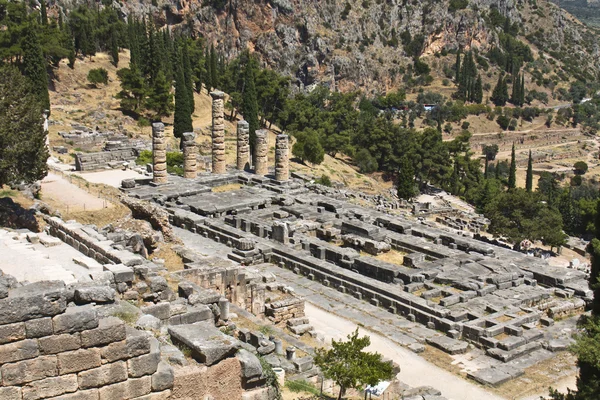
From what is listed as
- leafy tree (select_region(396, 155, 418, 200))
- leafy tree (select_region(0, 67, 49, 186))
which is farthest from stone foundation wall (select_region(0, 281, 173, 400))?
leafy tree (select_region(396, 155, 418, 200))

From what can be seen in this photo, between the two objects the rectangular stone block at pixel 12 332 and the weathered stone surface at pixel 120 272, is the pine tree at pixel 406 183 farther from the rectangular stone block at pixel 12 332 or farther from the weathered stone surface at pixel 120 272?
the rectangular stone block at pixel 12 332

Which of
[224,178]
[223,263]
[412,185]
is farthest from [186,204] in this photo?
[412,185]

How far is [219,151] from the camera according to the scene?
135ft

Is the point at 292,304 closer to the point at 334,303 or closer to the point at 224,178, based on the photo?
the point at 334,303

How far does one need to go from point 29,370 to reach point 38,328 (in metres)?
0.49

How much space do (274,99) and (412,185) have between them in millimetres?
15930

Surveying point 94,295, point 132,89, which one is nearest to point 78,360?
point 94,295

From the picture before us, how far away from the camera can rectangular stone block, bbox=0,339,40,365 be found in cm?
792

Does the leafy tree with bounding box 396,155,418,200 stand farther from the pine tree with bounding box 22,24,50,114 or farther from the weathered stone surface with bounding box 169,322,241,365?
the weathered stone surface with bounding box 169,322,241,365

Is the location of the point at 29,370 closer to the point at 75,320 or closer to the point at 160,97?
Result: the point at 75,320

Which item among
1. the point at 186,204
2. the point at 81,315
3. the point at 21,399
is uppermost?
the point at 81,315

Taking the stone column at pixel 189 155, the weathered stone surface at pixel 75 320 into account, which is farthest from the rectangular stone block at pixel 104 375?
the stone column at pixel 189 155

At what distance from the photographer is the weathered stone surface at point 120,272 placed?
1381 centimetres

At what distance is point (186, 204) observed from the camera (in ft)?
114
